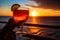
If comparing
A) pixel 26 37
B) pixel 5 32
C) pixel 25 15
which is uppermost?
pixel 25 15

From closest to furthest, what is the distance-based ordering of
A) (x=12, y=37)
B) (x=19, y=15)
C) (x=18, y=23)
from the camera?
(x=18, y=23) < (x=19, y=15) < (x=12, y=37)

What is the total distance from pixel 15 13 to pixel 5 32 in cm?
17

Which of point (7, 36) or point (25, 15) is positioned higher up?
point (25, 15)

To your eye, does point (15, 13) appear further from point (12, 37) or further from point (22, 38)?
point (22, 38)

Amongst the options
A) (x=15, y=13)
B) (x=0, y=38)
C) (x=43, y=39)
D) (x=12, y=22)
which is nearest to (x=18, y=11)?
(x=15, y=13)

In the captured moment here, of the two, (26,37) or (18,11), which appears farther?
(26,37)

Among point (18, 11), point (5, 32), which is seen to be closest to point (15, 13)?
point (18, 11)

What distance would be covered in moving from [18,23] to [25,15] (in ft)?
0.48

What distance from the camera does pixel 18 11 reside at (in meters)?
1.16

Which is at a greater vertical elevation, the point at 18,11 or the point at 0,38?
the point at 18,11

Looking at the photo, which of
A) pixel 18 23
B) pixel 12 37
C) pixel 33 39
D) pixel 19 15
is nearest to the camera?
pixel 18 23

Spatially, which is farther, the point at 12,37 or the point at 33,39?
the point at 33,39

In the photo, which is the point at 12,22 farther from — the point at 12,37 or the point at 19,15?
the point at 12,37

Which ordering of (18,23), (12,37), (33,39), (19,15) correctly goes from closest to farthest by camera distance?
(18,23), (19,15), (12,37), (33,39)
